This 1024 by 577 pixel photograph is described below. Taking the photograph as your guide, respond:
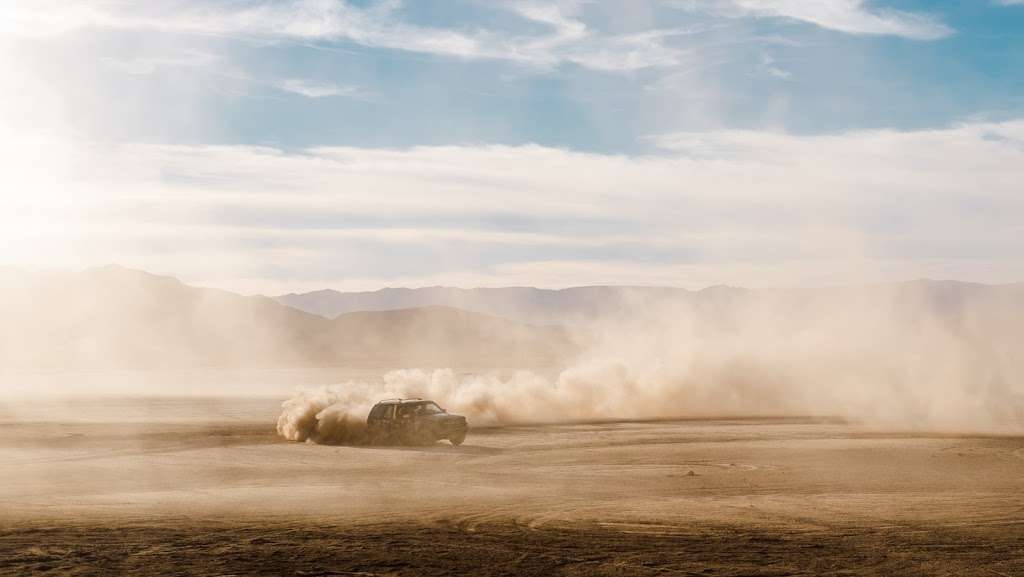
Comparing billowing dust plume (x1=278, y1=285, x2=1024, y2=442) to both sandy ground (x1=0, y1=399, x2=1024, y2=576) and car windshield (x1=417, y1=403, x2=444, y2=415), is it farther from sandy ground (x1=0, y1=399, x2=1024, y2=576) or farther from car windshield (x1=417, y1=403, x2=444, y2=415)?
sandy ground (x1=0, y1=399, x2=1024, y2=576)

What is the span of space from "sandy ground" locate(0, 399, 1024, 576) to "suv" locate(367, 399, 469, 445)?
1426 mm

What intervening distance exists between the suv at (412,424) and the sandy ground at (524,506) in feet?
4.68

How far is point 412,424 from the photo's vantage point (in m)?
40.9

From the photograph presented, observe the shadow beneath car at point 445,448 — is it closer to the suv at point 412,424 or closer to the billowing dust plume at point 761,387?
the suv at point 412,424

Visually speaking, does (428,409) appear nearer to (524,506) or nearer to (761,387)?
(524,506)

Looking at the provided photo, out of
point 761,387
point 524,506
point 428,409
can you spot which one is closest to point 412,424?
point 428,409

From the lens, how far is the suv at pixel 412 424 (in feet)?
133

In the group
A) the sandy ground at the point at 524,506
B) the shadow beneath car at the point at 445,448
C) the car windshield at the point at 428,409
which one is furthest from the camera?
the car windshield at the point at 428,409

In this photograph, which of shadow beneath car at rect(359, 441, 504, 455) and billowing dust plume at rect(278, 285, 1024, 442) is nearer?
shadow beneath car at rect(359, 441, 504, 455)

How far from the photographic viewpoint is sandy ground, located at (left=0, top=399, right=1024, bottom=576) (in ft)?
58.1

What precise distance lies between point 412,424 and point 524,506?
17.4 meters

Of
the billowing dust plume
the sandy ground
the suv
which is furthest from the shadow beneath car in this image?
the billowing dust plume

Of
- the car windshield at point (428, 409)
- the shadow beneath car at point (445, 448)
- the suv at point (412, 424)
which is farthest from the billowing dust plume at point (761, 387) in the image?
the shadow beneath car at point (445, 448)

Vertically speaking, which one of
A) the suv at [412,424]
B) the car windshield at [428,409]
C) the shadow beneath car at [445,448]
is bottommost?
the shadow beneath car at [445,448]
